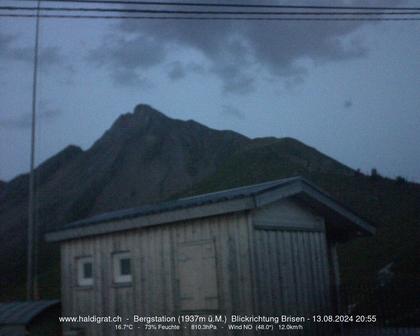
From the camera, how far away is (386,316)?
13055 mm

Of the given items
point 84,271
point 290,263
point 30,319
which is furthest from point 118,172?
point 290,263

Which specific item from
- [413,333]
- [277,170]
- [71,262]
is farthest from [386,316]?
[277,170]

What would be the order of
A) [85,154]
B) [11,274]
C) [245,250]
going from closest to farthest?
[245,250]
[11,274]
[85,154]

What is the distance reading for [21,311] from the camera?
13195mm

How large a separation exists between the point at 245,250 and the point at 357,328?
4100 millimetres

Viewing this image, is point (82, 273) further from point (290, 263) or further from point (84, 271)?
point (290, 263)

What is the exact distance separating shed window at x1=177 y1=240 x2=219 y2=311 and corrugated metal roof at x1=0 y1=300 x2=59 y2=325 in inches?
157

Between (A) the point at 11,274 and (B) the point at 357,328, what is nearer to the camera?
(B) the point at 357,328

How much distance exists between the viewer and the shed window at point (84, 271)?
1323cm

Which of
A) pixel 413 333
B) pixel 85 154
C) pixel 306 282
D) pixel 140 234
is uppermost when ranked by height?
pixel 85 154

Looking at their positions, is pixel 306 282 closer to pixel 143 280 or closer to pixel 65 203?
pixel 143 280

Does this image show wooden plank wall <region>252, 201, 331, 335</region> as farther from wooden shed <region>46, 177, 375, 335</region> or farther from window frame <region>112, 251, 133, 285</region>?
window frame <region>112, 251, 133, 285</region>

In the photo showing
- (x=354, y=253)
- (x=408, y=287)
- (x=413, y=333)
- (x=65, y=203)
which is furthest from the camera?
(x=65, y=203)

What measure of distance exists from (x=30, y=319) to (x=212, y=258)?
4.86m
